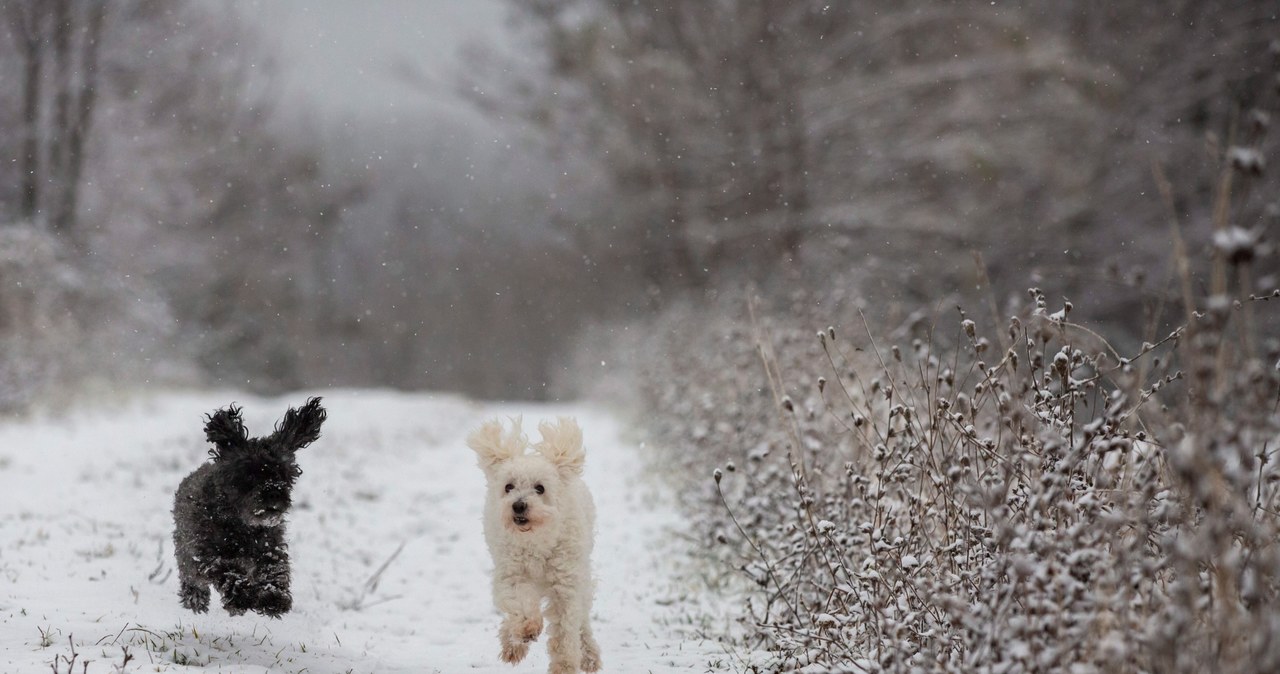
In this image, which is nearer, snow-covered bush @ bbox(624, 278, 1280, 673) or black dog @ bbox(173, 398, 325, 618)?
snow-covered bush @ bbox(624, 278, 1280, 673)

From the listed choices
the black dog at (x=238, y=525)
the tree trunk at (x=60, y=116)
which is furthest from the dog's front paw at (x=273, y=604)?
the tree trunk at (x=60, y=116)

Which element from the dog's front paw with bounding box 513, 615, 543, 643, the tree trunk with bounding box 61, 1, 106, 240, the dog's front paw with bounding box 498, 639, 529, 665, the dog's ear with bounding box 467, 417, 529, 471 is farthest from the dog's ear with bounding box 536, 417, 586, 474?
the tree trunk with bounding box 61, 1, 106, 240

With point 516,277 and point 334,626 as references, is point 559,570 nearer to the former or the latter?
point 334,626

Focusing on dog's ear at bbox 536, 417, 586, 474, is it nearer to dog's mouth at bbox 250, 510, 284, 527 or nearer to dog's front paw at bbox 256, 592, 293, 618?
dog's mouth at bbox 250, 510, 284, 527

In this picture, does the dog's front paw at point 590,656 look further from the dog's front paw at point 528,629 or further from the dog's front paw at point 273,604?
the dog's front paw at point 273,604

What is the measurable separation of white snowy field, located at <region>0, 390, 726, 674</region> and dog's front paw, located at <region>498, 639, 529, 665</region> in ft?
1.06

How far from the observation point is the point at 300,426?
5277mm

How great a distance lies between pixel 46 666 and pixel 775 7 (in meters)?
16.5

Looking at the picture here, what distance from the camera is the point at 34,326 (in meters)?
15.5

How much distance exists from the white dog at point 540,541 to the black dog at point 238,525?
3.55 ft

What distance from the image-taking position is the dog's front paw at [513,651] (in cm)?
466

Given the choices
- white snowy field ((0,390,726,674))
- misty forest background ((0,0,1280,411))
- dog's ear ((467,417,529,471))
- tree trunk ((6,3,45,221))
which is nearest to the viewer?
white snowy field ((0,390,726,674))

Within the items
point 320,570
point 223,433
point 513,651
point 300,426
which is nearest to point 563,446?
point 513,651

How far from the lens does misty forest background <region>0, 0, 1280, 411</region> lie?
50.3ft
